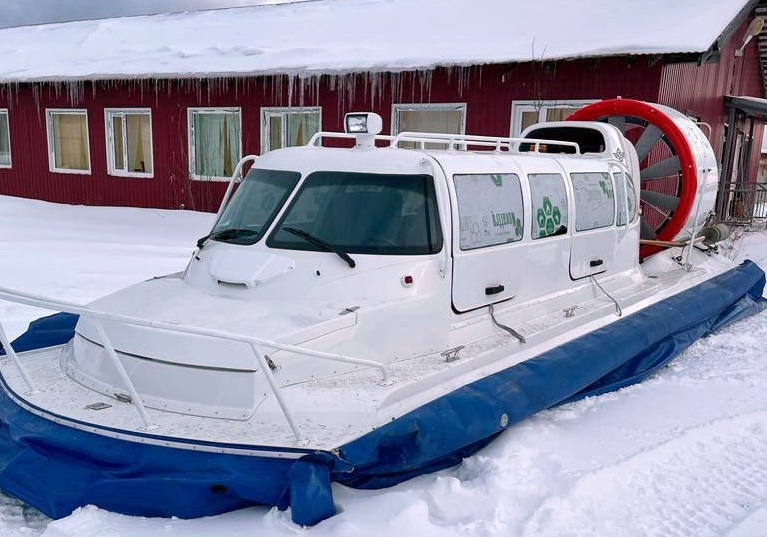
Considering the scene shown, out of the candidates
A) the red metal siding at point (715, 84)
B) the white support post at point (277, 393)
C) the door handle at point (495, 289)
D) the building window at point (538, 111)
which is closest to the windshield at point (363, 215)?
the door handle at point (495, 289)

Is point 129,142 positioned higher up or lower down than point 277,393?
higher up

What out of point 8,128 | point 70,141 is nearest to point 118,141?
point 70,141

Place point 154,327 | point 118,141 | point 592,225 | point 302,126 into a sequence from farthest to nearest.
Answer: point 118,141, point 302,126, point 592,225, point 154,327

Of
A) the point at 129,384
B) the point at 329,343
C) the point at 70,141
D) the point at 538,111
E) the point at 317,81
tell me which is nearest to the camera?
the point at 129,384

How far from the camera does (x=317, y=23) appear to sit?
15148 millimetres

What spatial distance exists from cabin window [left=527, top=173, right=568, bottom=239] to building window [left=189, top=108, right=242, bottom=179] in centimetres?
975

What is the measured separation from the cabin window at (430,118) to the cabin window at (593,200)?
6434mm

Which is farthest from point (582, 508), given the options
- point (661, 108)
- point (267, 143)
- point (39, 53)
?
point (39, 53)

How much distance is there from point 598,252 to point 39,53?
15921 millimetres

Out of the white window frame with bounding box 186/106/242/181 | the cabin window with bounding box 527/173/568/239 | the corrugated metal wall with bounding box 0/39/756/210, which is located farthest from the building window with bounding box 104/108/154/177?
the cabin window with bounding box 527/173/568/239

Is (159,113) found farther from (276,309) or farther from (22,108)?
(276,309)

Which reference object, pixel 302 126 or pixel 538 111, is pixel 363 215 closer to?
pixel 538 111

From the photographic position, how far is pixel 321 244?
383cm

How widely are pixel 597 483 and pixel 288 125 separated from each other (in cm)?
1111
